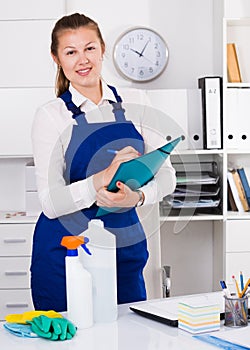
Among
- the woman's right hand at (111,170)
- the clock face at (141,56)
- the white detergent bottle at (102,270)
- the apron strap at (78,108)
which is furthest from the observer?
the clock face at (141,56)

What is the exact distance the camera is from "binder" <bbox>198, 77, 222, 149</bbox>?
11.7ft

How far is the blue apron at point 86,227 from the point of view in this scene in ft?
6.98

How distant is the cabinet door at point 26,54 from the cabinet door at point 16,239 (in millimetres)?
756

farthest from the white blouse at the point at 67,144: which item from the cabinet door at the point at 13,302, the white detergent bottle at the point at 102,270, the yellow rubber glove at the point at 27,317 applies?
the cabinet door at the point at 13,302

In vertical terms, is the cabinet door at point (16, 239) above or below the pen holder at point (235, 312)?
below

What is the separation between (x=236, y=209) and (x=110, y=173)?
6.37 ft

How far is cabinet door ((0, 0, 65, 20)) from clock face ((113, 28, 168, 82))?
41 cm

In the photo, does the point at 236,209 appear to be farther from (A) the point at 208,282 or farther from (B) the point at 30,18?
(B) the point at 30,18

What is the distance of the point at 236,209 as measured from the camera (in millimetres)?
3697

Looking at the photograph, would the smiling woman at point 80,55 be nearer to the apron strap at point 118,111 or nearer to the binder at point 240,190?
the apron strap at point 118,111

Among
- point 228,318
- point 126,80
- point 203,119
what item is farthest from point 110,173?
point 126,80

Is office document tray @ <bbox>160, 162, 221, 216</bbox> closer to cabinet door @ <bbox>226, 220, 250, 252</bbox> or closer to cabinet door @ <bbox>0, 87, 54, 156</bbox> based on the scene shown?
cabinet door @ <bbox>226, 220, 250, 252</bbox>

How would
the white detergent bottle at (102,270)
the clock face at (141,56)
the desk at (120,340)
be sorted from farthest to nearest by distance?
the clock face at (141,56) < the white detergent bottle at (102,270) < the desk at (120,340)

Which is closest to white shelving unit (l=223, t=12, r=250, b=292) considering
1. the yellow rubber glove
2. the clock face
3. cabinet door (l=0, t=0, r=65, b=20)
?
the clock face
